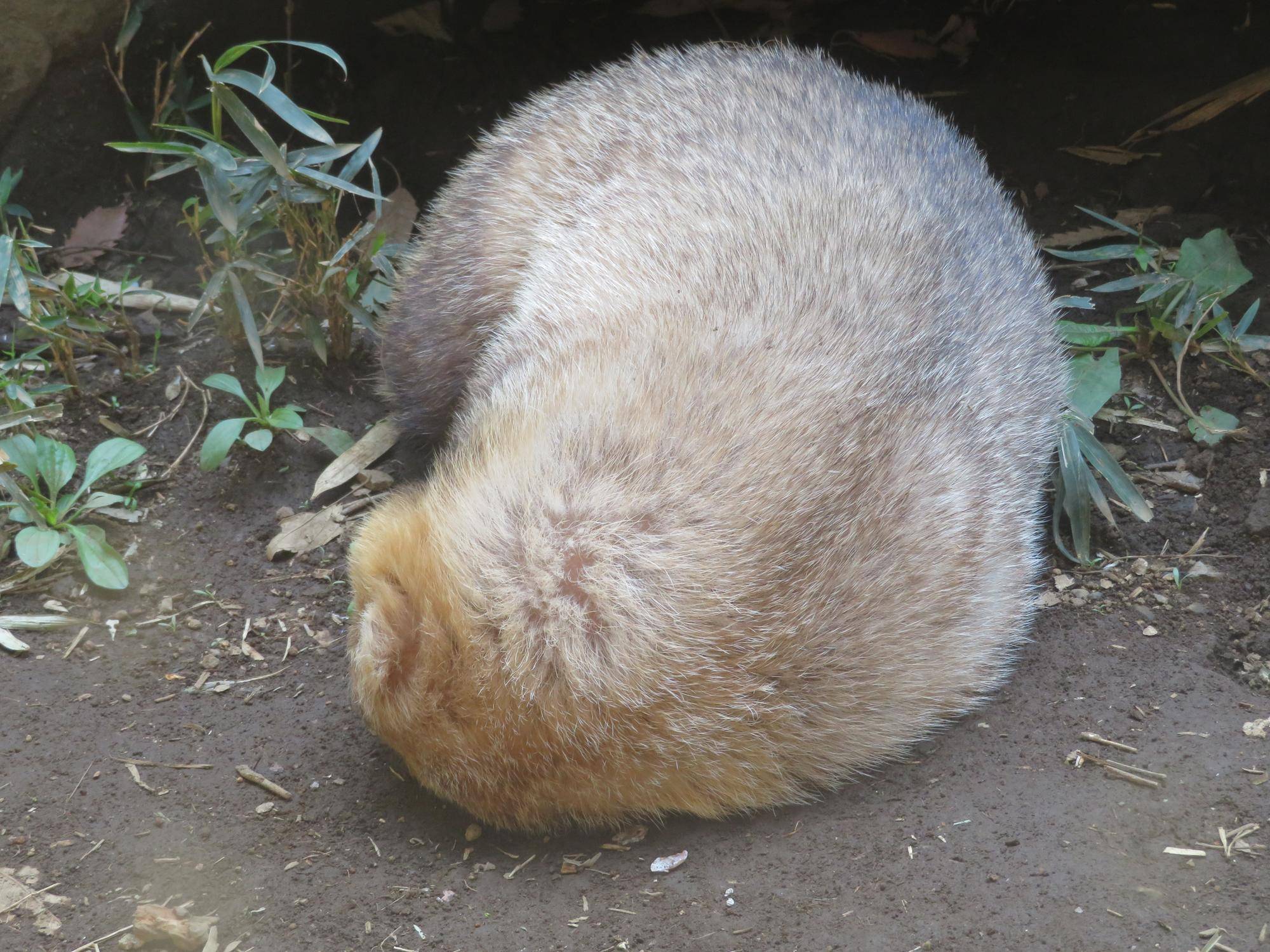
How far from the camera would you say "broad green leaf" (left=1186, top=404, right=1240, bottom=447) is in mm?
3877

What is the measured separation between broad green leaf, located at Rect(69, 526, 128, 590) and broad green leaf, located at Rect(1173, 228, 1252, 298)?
13.6ft

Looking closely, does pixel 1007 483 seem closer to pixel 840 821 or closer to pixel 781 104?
pixel 840 821

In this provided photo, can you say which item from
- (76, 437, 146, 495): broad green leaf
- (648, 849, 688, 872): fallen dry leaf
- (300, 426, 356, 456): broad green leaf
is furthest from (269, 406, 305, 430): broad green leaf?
(648, 849, 688, 872): fallen dry leaf

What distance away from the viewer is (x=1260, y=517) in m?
3.57

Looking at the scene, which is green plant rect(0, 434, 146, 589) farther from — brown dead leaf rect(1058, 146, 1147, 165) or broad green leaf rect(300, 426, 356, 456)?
brown dead leaf rect(1058, 146, 1147, 165)

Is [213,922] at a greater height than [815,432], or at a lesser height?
lesser

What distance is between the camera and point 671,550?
2658mm

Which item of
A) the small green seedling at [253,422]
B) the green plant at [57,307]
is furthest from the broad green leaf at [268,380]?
the green plant at [57,307]

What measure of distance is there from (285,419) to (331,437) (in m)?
0.24

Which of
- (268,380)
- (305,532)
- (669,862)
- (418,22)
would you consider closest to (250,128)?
(268,380)

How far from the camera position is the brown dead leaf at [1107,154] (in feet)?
16.3

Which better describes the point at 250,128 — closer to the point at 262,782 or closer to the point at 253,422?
the point at 253,422

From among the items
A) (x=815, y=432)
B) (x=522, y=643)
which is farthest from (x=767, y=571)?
(x=522, y=643)

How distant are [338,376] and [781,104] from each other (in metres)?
2.16
